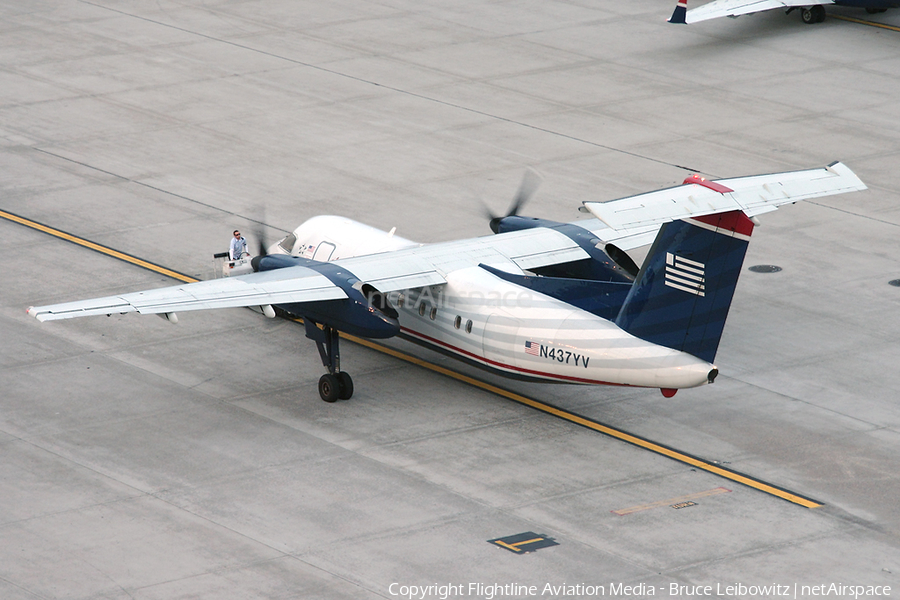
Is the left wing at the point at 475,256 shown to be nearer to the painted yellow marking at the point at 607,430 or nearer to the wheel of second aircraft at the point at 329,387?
the wheel of second aircraft at the point at 329,387

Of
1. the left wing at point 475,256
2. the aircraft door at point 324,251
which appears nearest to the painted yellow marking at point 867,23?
the left wing at point 475,256

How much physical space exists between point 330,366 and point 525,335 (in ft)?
13.6

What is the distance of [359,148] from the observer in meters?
41.9

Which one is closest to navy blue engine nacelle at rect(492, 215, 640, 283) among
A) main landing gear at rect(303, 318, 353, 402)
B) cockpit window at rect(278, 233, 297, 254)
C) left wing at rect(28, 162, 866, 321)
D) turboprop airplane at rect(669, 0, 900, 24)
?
left wing at rect(28, 162, 866, 321)

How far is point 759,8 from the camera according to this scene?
51344mm

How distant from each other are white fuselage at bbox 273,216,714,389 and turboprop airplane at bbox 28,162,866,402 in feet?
0.09

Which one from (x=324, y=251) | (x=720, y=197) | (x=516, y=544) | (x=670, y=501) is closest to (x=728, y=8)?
(x=324, y=251)

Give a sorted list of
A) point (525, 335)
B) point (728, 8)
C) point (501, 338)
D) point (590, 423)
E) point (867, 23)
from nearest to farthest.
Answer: point (525, 335) → point (501, 338) → point (590, 423) → point (728, 8) → point (867, 23)

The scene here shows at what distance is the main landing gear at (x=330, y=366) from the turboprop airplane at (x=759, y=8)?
86.8 ft

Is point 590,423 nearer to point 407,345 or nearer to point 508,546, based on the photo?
point 508,546

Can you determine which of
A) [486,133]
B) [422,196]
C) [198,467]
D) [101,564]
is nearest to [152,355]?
[198,467]

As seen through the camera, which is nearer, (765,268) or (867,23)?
(765,268)

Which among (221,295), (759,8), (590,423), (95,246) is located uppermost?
(759,8)

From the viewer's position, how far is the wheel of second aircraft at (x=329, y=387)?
2711 centimetres
